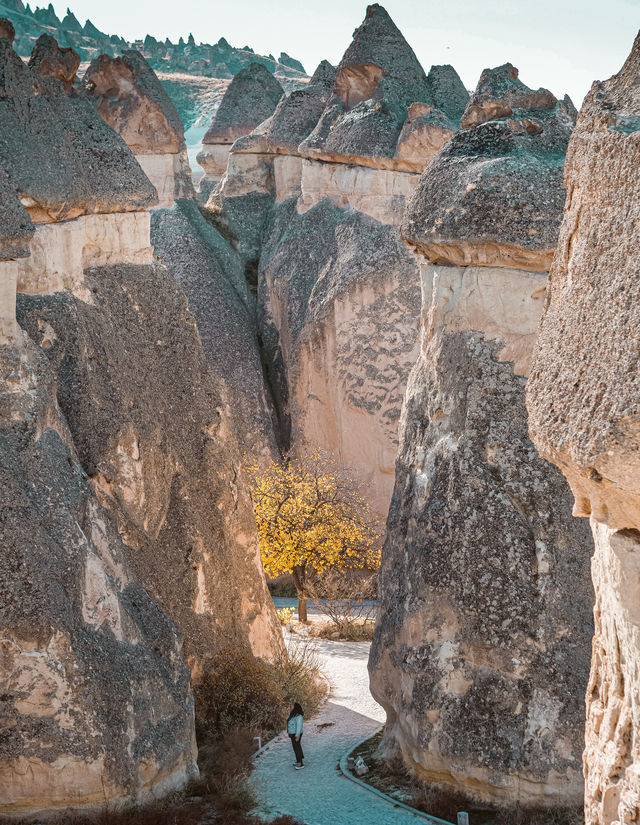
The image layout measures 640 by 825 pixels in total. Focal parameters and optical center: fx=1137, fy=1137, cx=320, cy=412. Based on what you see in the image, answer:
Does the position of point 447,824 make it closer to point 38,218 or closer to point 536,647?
point 536,647

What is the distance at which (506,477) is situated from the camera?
9102 millimetres

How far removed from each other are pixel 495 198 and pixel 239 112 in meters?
17.3

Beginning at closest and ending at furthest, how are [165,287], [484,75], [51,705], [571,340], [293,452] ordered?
[571,340]
[51,705]
[165,287]
[484,75]
[293,452]

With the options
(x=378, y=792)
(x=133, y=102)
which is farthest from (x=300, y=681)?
(x=133, y=102)

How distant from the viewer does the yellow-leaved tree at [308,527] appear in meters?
16.7

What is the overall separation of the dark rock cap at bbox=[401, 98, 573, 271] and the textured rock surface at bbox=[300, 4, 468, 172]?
30.6 ft

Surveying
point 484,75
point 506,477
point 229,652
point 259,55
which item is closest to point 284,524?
point 229,652

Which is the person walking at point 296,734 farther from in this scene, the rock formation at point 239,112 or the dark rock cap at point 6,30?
the rock formation at point 239,112

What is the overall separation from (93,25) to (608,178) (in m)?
64.3

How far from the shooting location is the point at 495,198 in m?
9.10

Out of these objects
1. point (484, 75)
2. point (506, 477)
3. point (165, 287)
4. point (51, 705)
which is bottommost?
point (51, 705)

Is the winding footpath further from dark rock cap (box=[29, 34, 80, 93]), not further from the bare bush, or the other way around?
dark rock cap (box=[29, 34, 80, 93])

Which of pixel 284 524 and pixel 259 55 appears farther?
pixel 259 55

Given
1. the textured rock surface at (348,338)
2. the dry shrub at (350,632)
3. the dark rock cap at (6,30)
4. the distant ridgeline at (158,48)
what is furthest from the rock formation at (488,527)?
the distant ridgeline at (158,48)
